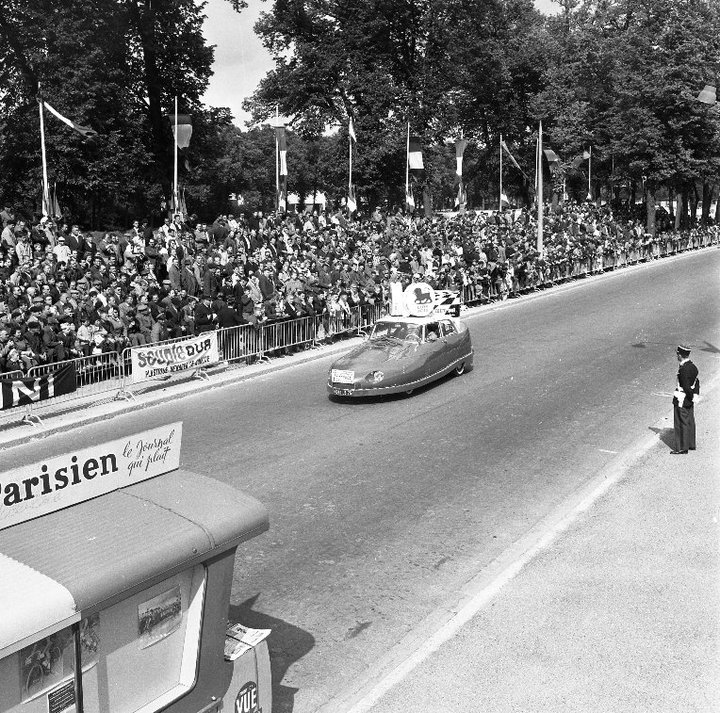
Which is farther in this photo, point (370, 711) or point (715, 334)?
point (715, 334)

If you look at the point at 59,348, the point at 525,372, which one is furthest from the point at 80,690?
the point at 525,372

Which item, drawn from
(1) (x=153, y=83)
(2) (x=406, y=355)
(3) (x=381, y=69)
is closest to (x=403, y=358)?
(2) (x=406, y=355)

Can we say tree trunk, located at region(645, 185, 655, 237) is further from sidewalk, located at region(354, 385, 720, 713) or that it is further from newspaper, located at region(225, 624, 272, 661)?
newspaper, located at region(225, 624, 272, 661)

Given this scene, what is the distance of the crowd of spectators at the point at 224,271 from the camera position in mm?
18297

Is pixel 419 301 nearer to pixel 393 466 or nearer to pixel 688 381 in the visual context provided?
pixel 393 466

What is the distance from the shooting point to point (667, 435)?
14.9m

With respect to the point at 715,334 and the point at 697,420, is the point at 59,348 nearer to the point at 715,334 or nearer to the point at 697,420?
the point at 697,420

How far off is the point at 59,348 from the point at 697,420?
478 inches

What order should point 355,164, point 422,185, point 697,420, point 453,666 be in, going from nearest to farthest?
1. point 453,666
2. point 697,420
3. point 355,164
4. point 422,185

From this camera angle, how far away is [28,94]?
39.2 m

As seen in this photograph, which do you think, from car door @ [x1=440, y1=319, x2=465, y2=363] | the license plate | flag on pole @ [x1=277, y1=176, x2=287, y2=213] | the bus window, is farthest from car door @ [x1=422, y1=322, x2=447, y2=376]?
flag on pole @ [x1=277, y1=176, x2=287, y2=213]

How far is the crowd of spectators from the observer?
60.0 feet

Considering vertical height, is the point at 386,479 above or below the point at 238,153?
below

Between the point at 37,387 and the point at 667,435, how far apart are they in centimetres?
1129
